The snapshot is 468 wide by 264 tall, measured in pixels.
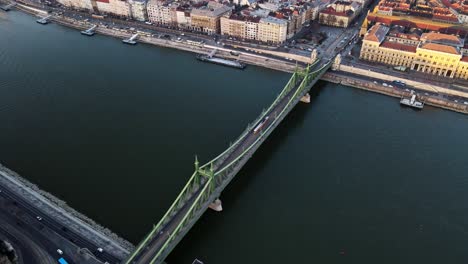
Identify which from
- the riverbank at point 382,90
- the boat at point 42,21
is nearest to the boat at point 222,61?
the riverbank at point 382,90

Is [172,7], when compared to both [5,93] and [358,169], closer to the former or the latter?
[5,93]

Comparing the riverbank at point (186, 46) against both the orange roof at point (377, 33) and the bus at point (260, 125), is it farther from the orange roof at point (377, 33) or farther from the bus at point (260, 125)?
the bus at point (260, 125)

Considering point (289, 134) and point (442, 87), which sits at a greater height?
point (442, 87)

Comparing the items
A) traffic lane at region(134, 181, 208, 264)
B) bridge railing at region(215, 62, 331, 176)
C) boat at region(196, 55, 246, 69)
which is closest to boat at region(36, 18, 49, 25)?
boat at region(196, 55, 246, 69)

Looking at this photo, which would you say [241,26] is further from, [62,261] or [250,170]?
[62,261]

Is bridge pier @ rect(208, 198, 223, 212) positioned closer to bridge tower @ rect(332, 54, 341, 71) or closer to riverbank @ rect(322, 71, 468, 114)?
riverbank @ rect(322, 71, 468, 114)

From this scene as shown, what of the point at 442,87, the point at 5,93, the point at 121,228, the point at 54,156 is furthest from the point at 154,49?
the point at 442,87
